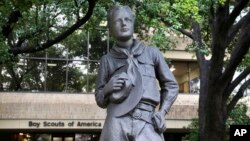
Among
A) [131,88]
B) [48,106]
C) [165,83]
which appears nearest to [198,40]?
[165,83]

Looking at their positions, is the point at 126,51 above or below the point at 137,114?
above

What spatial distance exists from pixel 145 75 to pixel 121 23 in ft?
1.97

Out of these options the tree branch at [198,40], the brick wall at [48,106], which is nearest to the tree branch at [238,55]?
the tree branch at [198,40]

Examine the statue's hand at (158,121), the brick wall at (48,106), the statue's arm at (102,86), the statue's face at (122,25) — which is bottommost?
the brick wall at (48,106)

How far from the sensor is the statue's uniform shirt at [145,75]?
5785 mm

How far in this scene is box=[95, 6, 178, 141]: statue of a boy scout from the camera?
567 centimetres

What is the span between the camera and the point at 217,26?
570 inches

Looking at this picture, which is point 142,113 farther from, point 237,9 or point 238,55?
point 238,55

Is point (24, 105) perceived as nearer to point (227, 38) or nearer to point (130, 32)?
point (227, 38)

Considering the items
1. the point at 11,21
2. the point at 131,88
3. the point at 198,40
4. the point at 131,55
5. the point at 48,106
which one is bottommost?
the point at 48,106

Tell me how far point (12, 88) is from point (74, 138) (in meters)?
5.65

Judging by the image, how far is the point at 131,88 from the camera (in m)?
5.72

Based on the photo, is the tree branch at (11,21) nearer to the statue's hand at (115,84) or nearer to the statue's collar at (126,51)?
the statue's collar at (126,51)

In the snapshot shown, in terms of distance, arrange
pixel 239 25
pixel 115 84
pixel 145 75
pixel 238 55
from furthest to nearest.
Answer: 1. pixel 239 25
2. pixel 238 55
3. pixel 145 75
4. pixel 115 84
